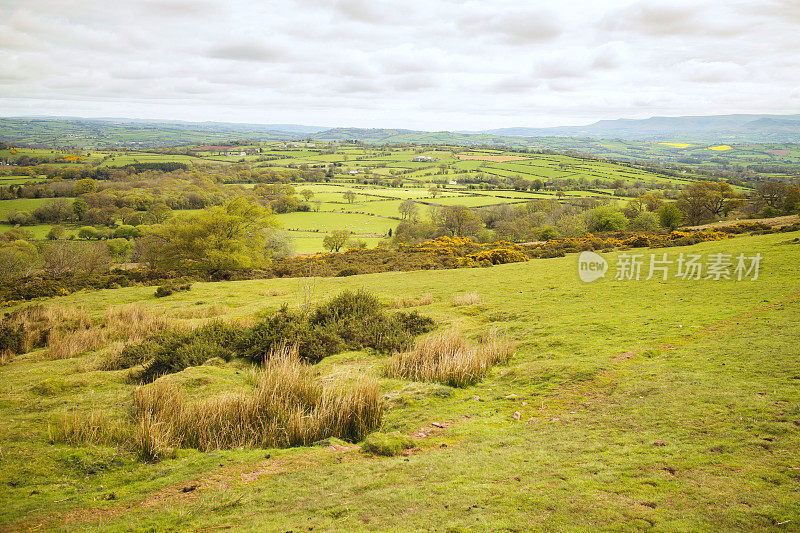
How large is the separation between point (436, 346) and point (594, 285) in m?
12.4

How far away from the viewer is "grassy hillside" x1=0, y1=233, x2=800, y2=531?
14.9 feet

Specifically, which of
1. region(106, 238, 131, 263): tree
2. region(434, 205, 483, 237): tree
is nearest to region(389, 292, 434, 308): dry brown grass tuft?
region(434, 205, 483, 237): tree

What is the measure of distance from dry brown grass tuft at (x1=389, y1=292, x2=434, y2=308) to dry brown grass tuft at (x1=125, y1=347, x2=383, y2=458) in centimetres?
1081

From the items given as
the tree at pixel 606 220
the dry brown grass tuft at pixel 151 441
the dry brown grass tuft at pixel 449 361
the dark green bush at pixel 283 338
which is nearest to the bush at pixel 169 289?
the dark green bush at pixel 283 338

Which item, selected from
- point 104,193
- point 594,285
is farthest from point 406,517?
point 104,193

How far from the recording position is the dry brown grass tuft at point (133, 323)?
14522 millimetres

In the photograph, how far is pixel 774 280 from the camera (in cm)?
1552

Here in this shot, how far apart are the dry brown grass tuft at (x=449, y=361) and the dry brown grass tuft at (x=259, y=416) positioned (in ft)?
8.81

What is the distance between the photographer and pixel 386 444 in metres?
6.58

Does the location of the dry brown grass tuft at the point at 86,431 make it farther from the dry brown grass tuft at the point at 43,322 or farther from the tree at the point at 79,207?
the tree at the point at 79,207

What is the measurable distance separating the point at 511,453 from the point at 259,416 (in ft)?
15.3

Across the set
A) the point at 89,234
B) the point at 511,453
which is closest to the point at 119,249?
the point at 89,234

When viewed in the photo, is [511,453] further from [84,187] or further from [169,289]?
[84,187]

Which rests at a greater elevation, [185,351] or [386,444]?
[386,444]
